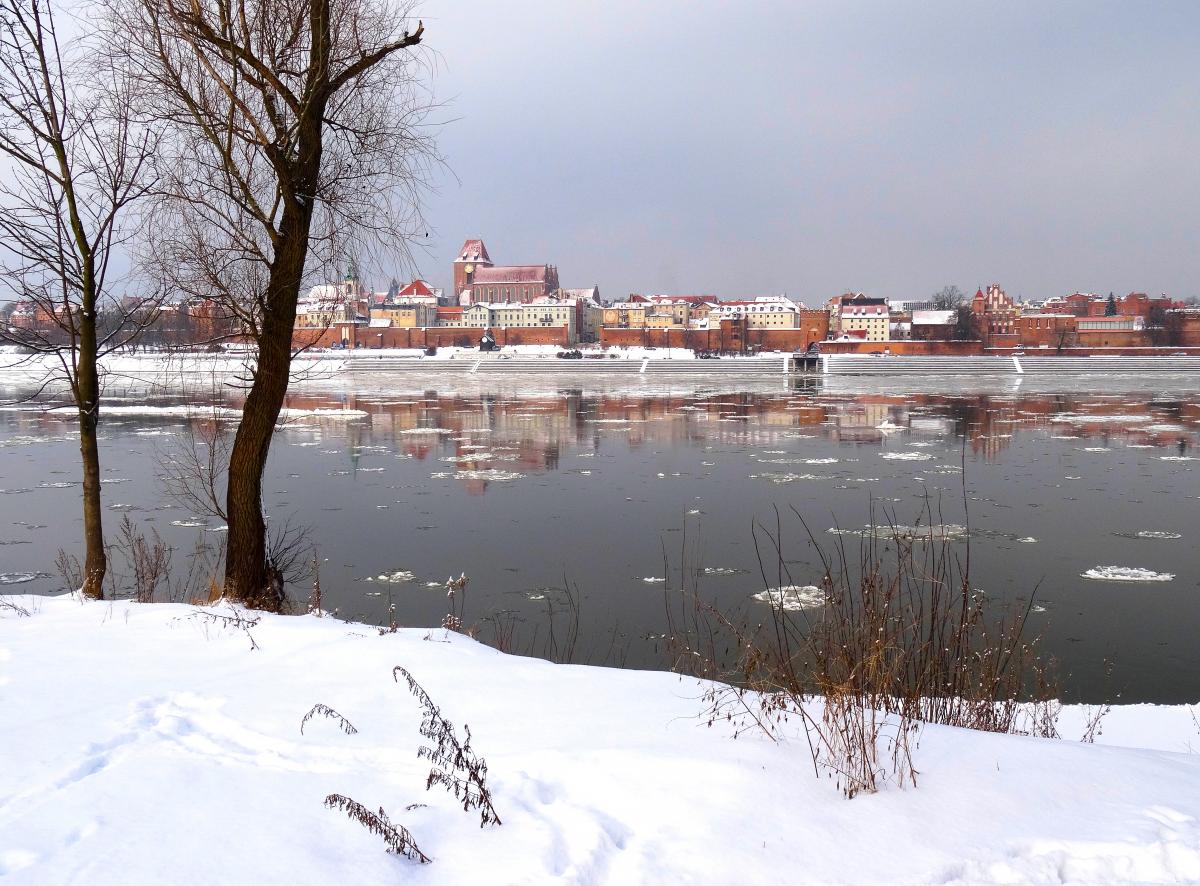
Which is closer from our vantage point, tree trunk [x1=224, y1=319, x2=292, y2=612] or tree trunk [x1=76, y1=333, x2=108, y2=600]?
tree trunk [x1=76, y1=333, x2=108, y2=600]

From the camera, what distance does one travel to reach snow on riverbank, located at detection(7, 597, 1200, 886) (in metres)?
2.10

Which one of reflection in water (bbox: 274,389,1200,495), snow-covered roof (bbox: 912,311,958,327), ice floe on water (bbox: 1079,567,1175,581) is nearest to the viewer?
ice floe on water (bbox: 1079,567,1175,581)

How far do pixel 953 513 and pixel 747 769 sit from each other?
8.13 metres

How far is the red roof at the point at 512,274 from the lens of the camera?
108312 mm

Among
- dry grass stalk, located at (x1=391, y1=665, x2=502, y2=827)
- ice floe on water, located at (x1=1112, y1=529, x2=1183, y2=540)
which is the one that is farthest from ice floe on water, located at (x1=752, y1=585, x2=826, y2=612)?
dry grass stalk, located at (x1=391, y1=665, x2=502, y2=827)

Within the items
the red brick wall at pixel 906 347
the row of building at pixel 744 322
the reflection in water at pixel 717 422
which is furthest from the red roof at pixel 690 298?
the reflection in water at pixel 717 422

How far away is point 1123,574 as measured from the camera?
24.6 feet

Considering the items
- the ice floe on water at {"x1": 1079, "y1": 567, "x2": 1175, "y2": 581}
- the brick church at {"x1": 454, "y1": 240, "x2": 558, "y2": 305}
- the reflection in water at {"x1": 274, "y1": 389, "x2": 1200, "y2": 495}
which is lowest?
the ice floe on water at {"x1": 1079, "y1": 567, "x2": 1175, "y2": 581}

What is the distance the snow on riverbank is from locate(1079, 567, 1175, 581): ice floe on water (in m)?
5.02

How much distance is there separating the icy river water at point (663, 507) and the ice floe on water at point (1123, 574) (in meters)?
0.03

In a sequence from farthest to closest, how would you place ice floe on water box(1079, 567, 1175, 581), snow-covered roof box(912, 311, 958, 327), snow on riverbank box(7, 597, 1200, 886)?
snow-covered roof box(912, 311, 958, 327) → ice floe on water box(1079, 567, 1175, 581) → snow on riverbank box(7, 597, 1200, 886)

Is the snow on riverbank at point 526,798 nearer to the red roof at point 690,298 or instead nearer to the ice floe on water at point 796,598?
the ice floe on water at point 796,598

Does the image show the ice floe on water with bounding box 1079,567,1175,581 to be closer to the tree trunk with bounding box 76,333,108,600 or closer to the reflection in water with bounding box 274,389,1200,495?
the reflection in water with bounding box 274,389,1200,495

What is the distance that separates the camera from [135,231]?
620cm
